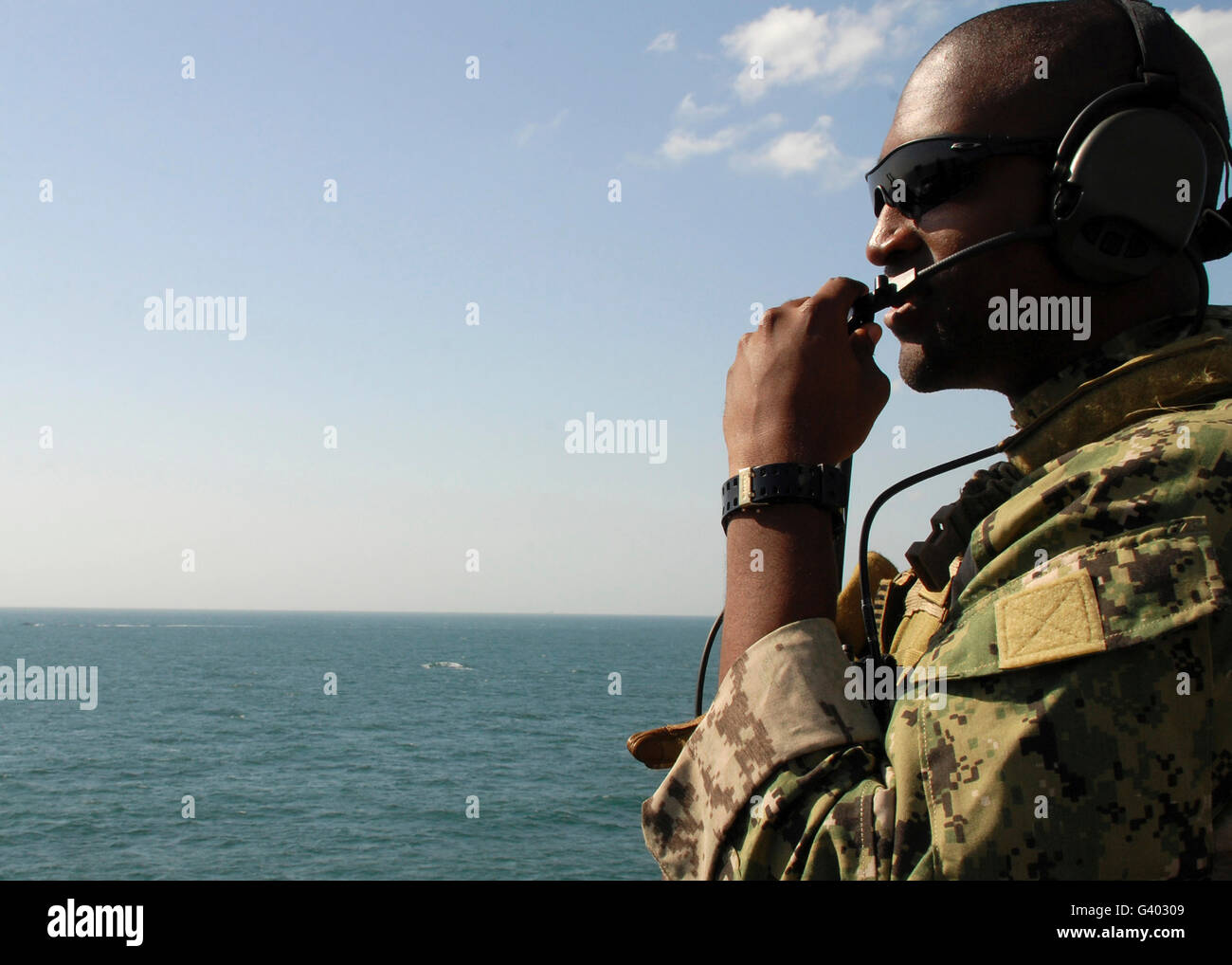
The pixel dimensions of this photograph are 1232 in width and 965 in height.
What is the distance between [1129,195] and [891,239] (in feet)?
1.55

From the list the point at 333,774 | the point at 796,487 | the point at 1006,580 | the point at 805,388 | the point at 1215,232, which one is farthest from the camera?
the point at 333,774

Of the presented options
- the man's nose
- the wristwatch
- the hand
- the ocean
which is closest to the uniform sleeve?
the wristwatch

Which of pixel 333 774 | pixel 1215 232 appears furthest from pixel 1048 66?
pixel 333 774

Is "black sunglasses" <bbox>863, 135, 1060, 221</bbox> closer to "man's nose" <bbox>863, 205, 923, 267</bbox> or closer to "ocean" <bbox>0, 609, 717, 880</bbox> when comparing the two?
"man's nose" <bbox>863, 205, 923, 267</bbox>

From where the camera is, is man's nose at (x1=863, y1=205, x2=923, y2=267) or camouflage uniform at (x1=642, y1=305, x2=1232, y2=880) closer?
camouflage uniform at (x1=642, y1=305, x2=1232, y2=880)

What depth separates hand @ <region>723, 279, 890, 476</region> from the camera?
6.51 ft

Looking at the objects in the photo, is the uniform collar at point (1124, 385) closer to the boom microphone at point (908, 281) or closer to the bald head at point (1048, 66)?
the boom microphone at point (908, 281)

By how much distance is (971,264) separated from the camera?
2.05 metres

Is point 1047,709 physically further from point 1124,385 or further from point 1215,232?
point 1215,232

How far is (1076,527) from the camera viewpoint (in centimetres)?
158

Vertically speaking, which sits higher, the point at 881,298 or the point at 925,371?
the point at 881,298

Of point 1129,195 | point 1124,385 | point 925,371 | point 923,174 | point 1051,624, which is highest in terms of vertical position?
point 923,174

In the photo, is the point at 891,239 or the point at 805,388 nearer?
the point at 805,388
